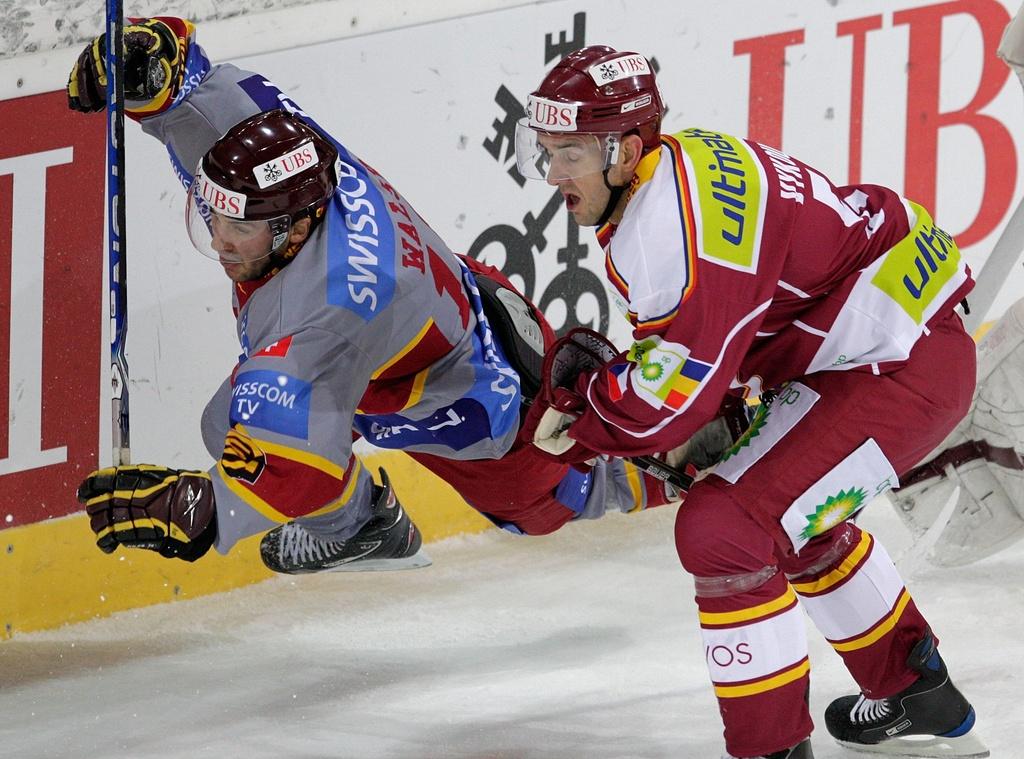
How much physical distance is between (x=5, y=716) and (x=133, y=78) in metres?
1.23

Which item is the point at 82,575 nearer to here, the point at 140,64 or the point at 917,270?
the point at 140,64

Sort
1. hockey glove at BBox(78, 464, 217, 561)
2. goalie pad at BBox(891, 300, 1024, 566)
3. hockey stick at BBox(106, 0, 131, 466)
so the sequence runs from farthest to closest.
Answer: goalie pad at BBox(891, 300, 1024, 566), hockey stick at BBox(106, 0, 131, 466), hockey glove at BBox(78, 464, 217, 561)

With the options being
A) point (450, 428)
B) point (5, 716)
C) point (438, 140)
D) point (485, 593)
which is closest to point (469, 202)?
point (438, 140)

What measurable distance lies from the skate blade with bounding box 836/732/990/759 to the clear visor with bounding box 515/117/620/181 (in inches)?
46.3

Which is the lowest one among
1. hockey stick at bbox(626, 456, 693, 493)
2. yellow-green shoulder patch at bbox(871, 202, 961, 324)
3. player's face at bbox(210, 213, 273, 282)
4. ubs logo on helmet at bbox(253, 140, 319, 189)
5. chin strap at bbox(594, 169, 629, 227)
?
hockey stick at bbox(626, 456, 693, 493)

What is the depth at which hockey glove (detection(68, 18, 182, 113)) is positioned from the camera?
3.12 m

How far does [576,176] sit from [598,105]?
13 centimetres

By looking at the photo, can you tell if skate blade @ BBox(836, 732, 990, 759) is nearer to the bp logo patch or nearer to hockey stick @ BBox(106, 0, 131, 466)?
the bp logo patch

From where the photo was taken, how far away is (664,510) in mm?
4641

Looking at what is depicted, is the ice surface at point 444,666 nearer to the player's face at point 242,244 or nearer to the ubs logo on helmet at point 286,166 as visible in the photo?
the player's face at point 242,244

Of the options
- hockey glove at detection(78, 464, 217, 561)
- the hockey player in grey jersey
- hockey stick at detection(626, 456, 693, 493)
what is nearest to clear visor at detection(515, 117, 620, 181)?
the hockey player in grey jersey

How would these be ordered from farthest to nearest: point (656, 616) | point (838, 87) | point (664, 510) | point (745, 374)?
point (838, 87)
point (664, 510)
point (656, 616)
point (745, 374)

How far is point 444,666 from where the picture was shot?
364 centimetres

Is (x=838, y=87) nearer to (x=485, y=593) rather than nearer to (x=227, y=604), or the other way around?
(x=485, y=593)
